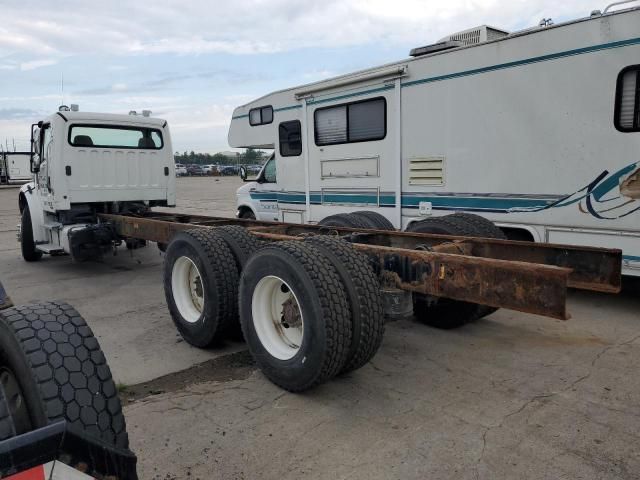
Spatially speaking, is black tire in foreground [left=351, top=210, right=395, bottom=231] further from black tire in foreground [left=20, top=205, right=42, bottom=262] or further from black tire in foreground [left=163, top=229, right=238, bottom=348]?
black tire in foreground [left=20, top=205, right=42, bottom=262]

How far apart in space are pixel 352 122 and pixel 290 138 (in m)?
1.51

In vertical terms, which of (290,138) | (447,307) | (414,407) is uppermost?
(290,138)

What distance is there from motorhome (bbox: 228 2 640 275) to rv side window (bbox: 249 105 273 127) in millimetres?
777

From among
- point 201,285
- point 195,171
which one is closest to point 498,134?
point 201,285

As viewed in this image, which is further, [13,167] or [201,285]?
[13,167]

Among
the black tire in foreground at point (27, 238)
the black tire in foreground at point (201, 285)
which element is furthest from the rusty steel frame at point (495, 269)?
the black tire in foreground at point (27, 238)

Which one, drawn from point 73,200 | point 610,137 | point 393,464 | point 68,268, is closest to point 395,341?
point 393,464

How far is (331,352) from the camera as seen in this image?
3297 millimetres

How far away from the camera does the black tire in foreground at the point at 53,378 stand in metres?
1.77

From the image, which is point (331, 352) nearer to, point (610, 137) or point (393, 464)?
point (393, 464)

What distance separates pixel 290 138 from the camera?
891 centimetres

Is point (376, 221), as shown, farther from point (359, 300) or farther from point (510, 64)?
point (359, 300)

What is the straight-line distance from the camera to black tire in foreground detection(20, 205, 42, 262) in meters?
8.95

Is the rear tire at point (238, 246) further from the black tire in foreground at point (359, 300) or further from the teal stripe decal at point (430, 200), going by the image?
the teal stripe decal at point (430, 200)
